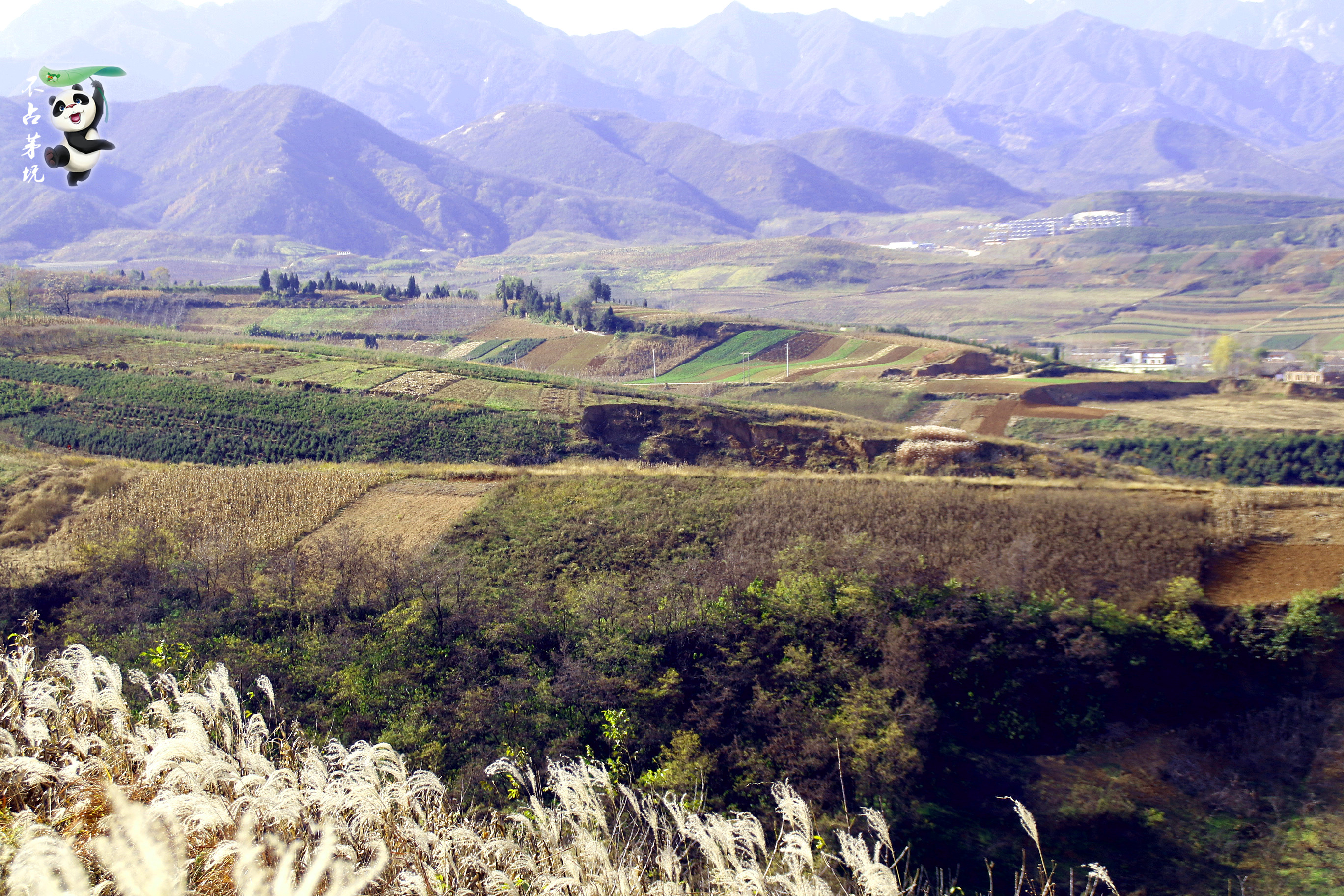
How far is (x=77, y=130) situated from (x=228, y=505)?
56.5 feet

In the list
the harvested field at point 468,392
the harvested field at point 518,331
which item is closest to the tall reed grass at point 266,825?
the harvested field at point 468,392

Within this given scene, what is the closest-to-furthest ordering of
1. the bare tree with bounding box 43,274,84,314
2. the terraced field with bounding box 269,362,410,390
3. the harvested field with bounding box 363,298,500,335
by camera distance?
1. the terraced field with bounding box 269,362,410,390
2. the bare tree with bounding box 43,274,84,314
3. the harvested field with bounding box 363,298,500,335

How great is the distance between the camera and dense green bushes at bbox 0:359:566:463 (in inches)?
1666

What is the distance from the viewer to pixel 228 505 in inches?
1262

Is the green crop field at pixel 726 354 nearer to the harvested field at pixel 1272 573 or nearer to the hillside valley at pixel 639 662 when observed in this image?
the hillside valley at pixel 639 662

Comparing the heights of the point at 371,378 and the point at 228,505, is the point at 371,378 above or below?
above

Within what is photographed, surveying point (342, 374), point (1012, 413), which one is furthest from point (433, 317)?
point (1012, 413)

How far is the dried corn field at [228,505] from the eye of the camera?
2973 cm

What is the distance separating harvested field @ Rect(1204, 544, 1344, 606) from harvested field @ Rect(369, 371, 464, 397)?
130 feet

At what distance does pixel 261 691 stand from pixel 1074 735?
59.7ft

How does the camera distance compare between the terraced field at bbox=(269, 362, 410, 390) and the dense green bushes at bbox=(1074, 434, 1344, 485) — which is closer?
the dense green bushes at bbox=(1074, 434, 1344, 485)

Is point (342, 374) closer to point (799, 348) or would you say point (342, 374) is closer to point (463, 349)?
point (463, 349)

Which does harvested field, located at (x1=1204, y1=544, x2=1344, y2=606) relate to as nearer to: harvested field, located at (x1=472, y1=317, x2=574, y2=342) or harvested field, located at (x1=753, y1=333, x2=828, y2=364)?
harvested field, located at (x1=753, y1=333, x2=828, y2=364)

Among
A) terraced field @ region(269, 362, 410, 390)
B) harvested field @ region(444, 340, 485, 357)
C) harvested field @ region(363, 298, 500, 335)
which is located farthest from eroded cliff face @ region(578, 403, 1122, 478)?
harvested field @ region(363, 298, 500, 335)
